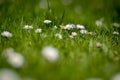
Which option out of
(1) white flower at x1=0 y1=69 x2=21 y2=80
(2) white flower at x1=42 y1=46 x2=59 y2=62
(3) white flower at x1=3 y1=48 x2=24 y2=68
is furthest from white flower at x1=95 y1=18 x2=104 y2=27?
(1) white flower at x1=0 y1=69 x2=21 y2=80

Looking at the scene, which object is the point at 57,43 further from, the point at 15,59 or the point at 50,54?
the point at 15,59

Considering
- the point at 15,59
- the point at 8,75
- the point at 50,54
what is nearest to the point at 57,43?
the point at 50,54

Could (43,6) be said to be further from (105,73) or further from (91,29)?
(105,73)

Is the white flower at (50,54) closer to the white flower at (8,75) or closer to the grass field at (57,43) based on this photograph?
the grass field at (57,43)

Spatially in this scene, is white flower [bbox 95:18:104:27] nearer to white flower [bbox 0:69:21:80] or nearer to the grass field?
the grass field

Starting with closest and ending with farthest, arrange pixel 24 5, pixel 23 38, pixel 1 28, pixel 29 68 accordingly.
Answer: pixel 29 68
pixel 23 38
pixel 1 28
pixel 24 5

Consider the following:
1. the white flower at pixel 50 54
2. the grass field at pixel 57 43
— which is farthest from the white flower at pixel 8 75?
the white flower at pixel 50 54

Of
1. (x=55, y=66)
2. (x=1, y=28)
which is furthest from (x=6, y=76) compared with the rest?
(x=1, y=28)
